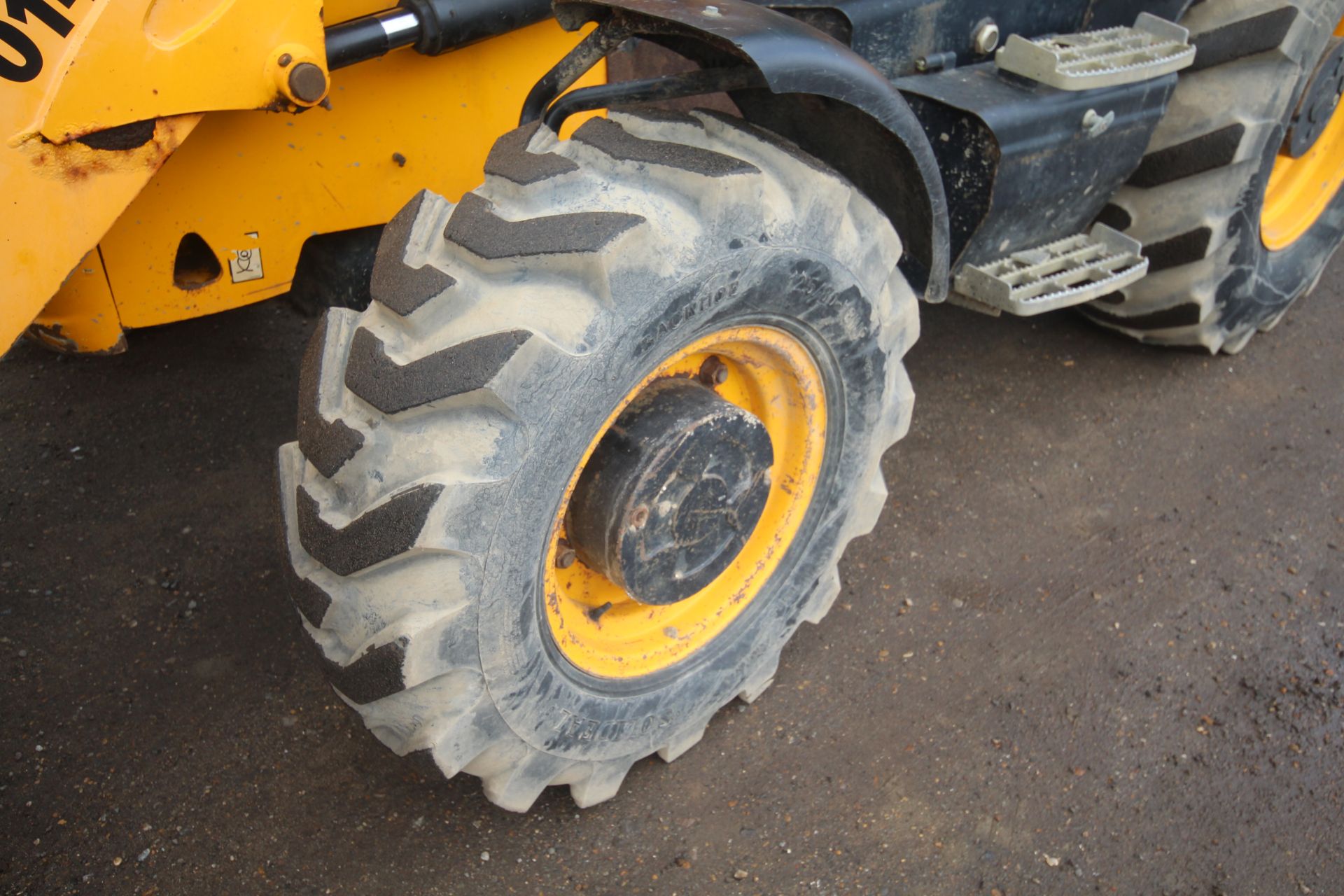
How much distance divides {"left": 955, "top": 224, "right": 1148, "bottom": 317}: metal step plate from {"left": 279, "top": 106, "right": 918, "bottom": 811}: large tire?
0.61m

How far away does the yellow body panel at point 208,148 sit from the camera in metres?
1.58

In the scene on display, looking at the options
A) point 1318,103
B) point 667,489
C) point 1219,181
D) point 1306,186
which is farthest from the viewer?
point 1306,186

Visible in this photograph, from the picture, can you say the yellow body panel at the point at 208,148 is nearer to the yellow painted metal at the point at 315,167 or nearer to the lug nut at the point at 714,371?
the yellow painted metal at the point at 315,167

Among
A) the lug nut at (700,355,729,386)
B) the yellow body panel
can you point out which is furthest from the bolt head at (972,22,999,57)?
the lug nut at (700,355,729,386)

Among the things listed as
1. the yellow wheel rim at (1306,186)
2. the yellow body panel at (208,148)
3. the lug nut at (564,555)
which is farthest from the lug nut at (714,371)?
the yellow wheel rim at (1306,186)

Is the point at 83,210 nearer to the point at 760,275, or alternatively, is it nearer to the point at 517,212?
the point at 517,212

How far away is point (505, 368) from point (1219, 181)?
2.28 m

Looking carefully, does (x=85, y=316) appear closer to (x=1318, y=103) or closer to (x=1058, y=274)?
(x=1058, y=274)

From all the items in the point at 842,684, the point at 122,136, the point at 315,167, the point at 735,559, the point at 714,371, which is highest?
the point at 122,136

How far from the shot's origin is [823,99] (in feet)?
6.69

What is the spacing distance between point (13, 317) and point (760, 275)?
114 cm

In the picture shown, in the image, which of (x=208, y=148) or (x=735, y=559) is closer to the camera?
(x=208, y=148)

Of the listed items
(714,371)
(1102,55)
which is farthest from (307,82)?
(1102,55)

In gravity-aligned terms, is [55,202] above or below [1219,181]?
above
